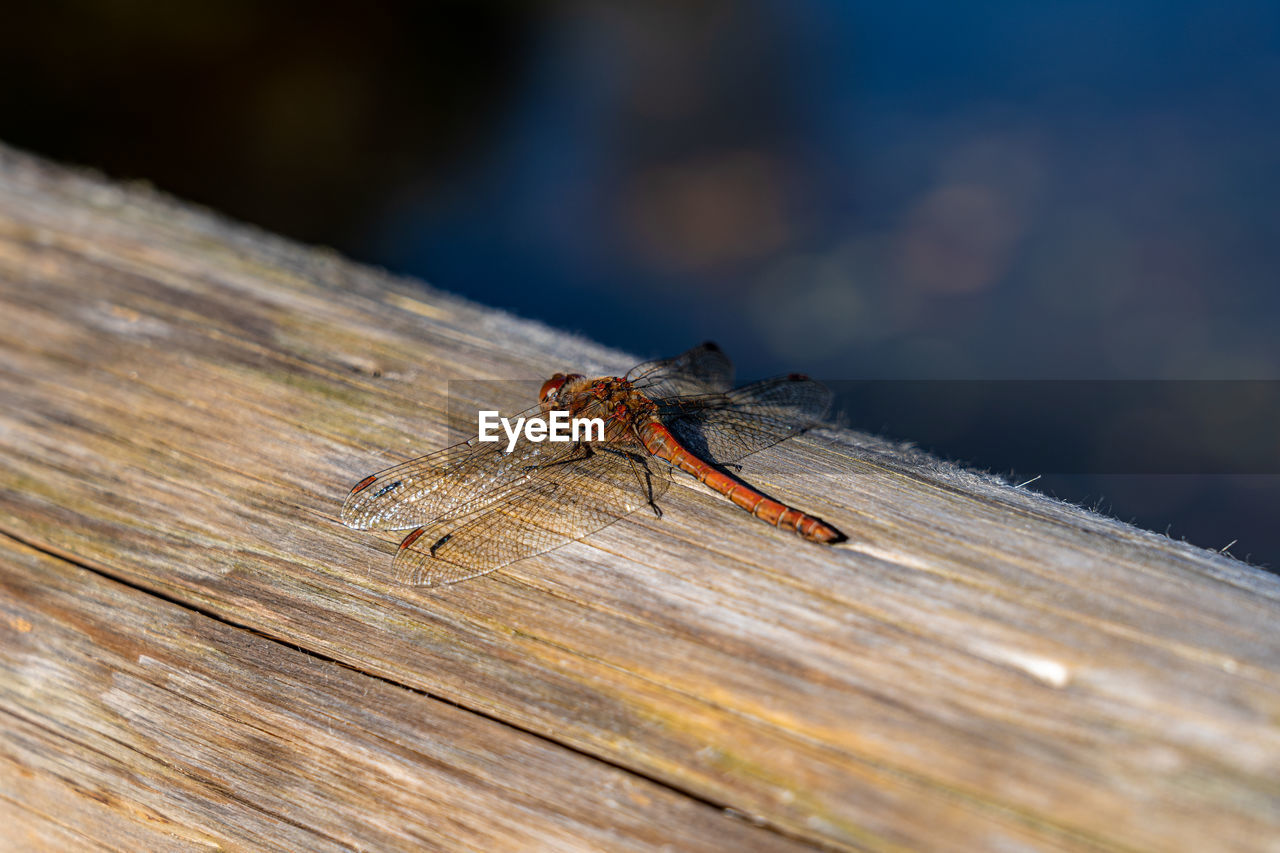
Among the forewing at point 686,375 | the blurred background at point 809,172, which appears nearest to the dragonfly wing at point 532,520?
the forewing at point 686,375

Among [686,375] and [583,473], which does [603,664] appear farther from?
[686,375]

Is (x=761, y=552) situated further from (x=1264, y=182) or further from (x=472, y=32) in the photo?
(x=472, y=32)

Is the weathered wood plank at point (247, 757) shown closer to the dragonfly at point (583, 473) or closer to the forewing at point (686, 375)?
the dragonfly at point (583, 473)

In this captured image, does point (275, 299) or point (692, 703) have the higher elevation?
point (275, 299)

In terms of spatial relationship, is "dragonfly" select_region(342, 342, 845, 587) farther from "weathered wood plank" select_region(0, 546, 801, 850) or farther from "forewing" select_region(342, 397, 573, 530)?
"weathered wood plank" select_region(0, 546, 801, 850)

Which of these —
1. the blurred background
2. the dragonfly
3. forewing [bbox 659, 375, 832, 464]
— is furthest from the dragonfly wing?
the blurred background

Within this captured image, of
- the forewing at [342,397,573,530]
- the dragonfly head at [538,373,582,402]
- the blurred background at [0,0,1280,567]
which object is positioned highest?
the blurred background at [0,0,1280,567]

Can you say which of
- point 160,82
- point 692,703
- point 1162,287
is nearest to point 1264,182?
point 1162,287
